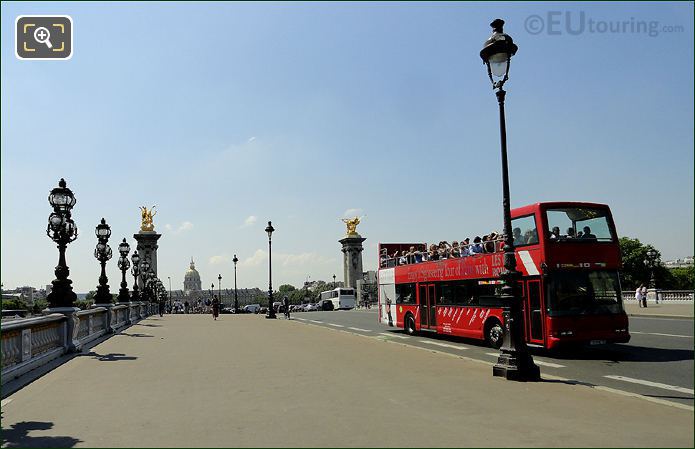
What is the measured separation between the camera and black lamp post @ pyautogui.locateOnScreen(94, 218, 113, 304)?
82.9 ft

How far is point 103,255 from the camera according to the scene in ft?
82.5

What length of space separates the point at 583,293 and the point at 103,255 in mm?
19630

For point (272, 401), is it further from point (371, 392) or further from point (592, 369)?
point (592, 369)

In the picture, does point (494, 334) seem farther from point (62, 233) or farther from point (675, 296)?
point (675, 296)

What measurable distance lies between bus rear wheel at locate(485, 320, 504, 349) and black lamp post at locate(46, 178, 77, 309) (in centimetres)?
1208

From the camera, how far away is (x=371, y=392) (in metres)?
9.33

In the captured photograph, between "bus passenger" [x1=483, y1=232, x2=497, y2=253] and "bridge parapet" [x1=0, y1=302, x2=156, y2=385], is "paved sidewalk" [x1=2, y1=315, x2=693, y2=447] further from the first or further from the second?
"bus passenger" [x1=483, y1=232, x2=497, y2=253]

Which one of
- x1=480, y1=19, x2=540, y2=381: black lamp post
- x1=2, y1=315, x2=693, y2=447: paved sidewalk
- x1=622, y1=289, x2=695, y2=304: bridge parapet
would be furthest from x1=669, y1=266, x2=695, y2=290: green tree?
x1=2, y1=315, x2=693, y2=447: paved sidewalk

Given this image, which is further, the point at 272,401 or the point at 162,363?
the point at 162,363

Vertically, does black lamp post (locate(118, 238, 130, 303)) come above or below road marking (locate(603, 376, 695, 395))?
above

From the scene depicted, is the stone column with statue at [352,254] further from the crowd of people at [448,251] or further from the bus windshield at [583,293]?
the bus windshield at [583,293]

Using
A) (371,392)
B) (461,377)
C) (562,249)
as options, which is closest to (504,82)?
(562,249)

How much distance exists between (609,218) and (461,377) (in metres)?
6.77

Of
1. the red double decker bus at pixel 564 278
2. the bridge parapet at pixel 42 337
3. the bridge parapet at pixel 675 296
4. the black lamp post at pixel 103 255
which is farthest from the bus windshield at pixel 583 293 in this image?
the bridge parapet at pixel 675 296
